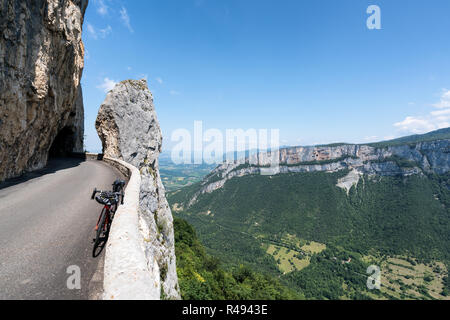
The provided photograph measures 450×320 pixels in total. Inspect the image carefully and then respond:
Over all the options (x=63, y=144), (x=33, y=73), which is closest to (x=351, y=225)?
(x=63, y=144)

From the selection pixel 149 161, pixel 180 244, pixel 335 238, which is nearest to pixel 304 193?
pixel 335 238

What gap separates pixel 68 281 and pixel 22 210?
20.4 feet

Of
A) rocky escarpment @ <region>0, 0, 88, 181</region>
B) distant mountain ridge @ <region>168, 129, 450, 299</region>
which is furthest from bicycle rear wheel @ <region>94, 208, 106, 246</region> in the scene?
distant mountain ridge @ <region>168, 129, 450, 299</region>

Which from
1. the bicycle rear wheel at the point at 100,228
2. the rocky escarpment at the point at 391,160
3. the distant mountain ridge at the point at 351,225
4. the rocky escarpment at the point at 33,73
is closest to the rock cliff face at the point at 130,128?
the rocky escarpment at the point at 33,73

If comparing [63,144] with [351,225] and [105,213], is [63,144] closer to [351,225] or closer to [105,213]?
[105,213]

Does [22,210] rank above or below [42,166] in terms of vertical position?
below

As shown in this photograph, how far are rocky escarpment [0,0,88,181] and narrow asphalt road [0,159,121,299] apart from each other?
3702mm

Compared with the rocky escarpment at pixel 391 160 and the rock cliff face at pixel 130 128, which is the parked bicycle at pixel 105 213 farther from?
the rocky escarpment at pixel 391 160

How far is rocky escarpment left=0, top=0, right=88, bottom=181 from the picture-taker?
11.1 m

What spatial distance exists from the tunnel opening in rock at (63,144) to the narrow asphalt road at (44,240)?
2424 cm

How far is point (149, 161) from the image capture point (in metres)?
22.9

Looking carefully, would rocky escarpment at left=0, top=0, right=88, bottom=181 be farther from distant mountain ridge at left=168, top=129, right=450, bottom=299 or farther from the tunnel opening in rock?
distant mountain ridge at left=168, top=129, right=450, bottom=299
